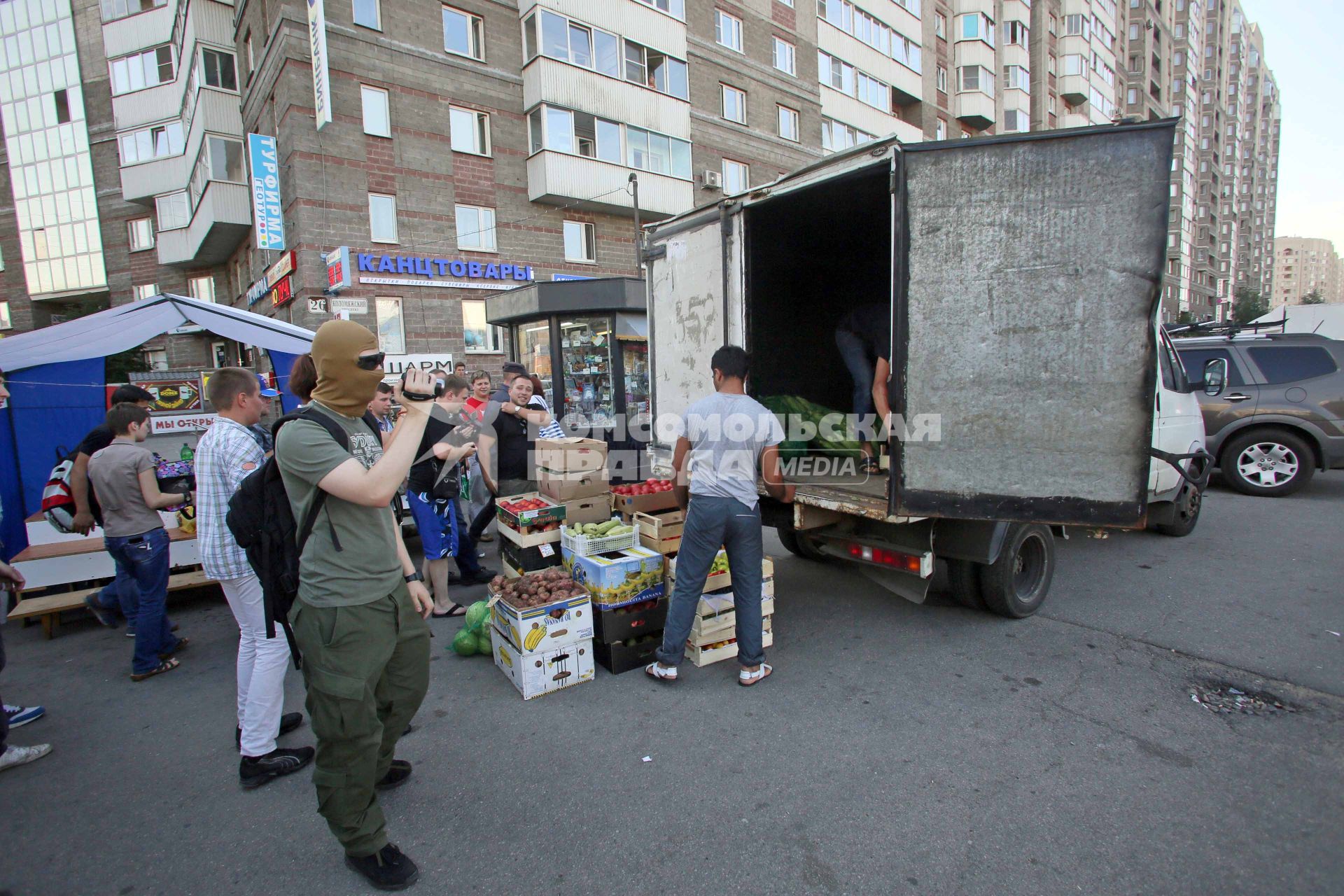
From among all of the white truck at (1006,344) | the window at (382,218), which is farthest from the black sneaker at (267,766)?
the window at (382,218)

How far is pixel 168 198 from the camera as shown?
25.2m

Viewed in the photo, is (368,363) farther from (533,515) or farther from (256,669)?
(533,515)

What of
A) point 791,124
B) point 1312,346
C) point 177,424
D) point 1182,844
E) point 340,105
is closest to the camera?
point 1182,844

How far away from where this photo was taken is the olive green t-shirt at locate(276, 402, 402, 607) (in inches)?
81.4

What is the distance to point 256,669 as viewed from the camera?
2.95 metres

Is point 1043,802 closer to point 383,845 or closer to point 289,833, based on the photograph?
point 383,845

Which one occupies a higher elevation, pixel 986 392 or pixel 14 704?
pixel 986 392

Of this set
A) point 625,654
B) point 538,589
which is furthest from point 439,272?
point 625,654

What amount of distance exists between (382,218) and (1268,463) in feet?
59.7

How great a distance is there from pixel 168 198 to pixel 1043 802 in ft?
110

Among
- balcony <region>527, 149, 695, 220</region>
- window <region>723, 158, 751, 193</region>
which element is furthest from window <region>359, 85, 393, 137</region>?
window <region>723, 158, 751, 193</region>

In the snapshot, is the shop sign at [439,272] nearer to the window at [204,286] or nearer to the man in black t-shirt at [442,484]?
the man in black t-shirt at [442,484]

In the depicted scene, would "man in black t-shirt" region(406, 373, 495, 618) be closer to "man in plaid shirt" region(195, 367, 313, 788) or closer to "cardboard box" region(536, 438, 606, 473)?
"cardboard box" region(536, 438, 606, 473)

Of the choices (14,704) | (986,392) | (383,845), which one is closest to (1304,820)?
(986,392)
